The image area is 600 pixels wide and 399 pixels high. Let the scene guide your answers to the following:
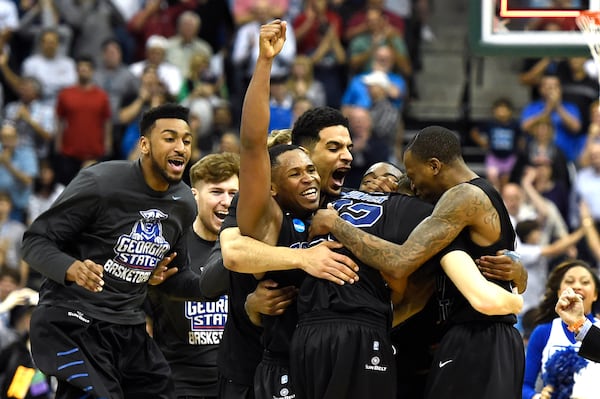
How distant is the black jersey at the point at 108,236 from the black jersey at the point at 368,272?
1.69 meters

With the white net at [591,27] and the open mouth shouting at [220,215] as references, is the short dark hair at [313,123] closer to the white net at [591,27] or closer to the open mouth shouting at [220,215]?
the open mouth shouting at [220,215]

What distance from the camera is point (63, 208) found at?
7879mm

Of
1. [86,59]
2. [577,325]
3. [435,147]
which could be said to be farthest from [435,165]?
[86,59]

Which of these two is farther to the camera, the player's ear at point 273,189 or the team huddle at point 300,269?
the player's ear at point 273,189

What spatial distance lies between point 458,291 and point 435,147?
834 millimetres

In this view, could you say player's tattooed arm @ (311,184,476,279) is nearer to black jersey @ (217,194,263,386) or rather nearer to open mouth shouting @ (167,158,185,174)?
black jersey @ (217,194,263,386)

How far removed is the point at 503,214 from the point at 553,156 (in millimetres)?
8911

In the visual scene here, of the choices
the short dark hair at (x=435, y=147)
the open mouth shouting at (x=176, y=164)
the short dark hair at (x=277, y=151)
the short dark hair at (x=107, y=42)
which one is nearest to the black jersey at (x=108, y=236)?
the open mouth shouting at (x=176, y=164)

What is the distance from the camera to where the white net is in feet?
29.6

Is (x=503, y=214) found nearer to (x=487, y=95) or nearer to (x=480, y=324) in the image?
(x=480, y=324)

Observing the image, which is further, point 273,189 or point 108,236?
point 108,236

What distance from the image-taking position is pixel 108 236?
8031 millimetres

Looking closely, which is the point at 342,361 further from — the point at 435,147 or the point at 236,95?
the point at 236,95

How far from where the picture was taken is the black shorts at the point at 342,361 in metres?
6.57
